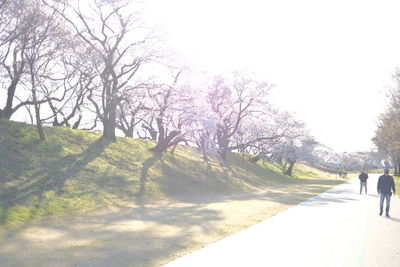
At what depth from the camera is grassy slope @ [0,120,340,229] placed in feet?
45.4

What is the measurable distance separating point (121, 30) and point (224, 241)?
20511 millimetres

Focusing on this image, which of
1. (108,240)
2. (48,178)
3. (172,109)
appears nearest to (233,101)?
(172,109)

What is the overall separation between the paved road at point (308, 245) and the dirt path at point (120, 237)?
0.74 metres

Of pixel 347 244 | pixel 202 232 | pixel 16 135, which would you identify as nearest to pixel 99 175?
pixel 16 135

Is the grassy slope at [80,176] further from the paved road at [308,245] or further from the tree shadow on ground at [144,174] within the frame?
the paved road at [308,245]

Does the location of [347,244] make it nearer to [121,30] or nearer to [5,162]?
[5,162]

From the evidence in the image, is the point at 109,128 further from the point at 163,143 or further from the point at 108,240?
the point at 108,240

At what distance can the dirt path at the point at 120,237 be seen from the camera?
7.76 meters

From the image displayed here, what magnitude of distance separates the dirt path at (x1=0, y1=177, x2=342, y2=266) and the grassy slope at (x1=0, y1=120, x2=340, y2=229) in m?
1.44

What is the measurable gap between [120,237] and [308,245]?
4701 millimetres

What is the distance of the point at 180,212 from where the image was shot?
51.5 ft

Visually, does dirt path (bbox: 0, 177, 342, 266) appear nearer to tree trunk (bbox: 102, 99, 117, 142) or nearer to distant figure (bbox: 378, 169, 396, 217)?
distant figure (bbox: 378, 169, 396, 217)

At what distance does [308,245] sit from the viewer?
8.73 metres

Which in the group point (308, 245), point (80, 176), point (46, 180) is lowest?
point (308, 245)
